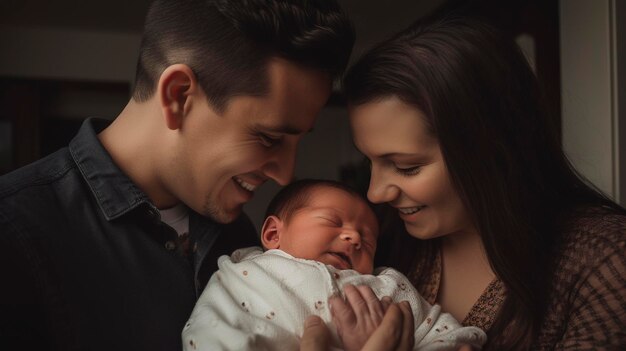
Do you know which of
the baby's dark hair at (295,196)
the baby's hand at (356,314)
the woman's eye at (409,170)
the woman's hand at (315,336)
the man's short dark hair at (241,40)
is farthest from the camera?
the baby's dark hair at (295,196)

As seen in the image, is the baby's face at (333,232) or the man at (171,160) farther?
the baby's face at (333,232)

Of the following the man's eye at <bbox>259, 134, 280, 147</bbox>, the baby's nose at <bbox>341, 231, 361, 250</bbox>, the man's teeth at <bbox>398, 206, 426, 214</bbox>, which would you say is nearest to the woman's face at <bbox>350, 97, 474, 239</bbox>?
the man's teeth at <bbox>398, 206, 426, 214</bbox>

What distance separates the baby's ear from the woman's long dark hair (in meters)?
0.41

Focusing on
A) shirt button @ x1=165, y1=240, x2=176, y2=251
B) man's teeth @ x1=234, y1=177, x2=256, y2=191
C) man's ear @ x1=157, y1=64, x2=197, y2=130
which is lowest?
shirt button @ x1=165, y1=240, x2=176, y2=251

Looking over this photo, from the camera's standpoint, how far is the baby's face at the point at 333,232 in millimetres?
1538

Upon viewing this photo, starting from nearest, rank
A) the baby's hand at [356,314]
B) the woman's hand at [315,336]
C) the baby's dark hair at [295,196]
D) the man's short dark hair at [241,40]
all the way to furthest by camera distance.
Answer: the woman's hand at [315,336]
the baby's hand at [356,314]
the man's short dark hair at [241,40]
the baby's dark hair at [295,196]

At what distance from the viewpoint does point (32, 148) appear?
5133mm

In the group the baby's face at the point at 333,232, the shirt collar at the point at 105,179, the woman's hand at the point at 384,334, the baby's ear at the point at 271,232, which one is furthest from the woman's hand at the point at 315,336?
the shirt collar at the point at 105,179

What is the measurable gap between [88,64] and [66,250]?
15.7 ft

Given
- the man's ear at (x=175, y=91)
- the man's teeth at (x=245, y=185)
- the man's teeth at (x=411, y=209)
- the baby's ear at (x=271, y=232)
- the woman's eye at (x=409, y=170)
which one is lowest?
the baby's ear at (x=271, y=232)

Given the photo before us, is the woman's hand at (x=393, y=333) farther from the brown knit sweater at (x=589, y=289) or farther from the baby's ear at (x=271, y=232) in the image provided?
the baby's ear at (x=271, y=232)

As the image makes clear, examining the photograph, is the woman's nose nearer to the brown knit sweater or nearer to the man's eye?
the man's eye

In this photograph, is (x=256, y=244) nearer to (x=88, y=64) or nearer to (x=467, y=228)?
(x=467, y=228)

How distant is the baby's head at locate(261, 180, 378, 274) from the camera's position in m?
1.54
